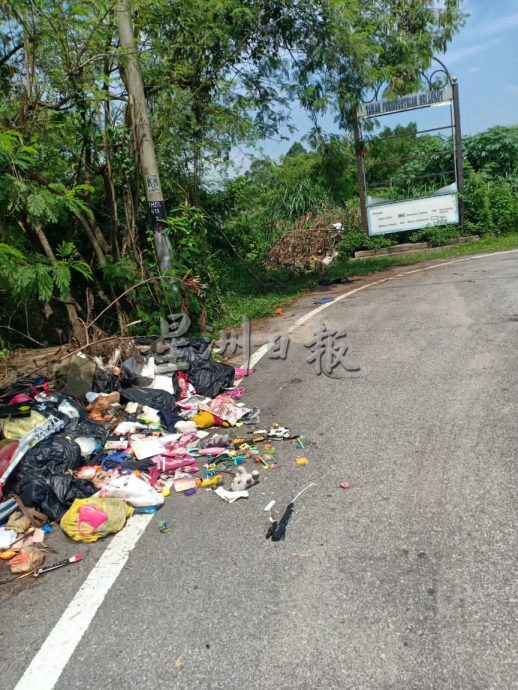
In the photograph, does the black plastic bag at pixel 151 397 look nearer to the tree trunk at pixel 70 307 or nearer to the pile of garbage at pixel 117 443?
the pile of garbage at pixel 117 443

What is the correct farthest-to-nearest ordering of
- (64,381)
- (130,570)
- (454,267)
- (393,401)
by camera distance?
1. (454,267)
2. (64,381)
3. (393,401)
4. (130,570)

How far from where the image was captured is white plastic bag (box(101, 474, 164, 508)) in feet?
13.7

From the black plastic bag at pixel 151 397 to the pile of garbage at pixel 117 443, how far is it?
0.04 ft

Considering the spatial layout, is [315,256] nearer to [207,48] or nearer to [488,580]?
[207,48]

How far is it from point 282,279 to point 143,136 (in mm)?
5843

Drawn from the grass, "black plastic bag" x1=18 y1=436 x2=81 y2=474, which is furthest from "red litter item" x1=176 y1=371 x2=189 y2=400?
the grass

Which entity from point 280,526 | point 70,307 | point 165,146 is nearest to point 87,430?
point 280,526

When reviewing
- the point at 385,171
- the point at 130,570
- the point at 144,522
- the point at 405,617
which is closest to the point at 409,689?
the point at 405,617

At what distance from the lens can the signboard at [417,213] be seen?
17.4m

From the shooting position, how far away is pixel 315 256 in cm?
1360

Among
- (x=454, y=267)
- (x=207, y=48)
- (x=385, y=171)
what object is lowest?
(x=454, y=267)

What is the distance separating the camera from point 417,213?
57.4 ft

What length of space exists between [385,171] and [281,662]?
2066 centimetres

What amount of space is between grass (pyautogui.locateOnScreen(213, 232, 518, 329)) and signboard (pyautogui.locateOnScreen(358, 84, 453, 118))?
421cm
